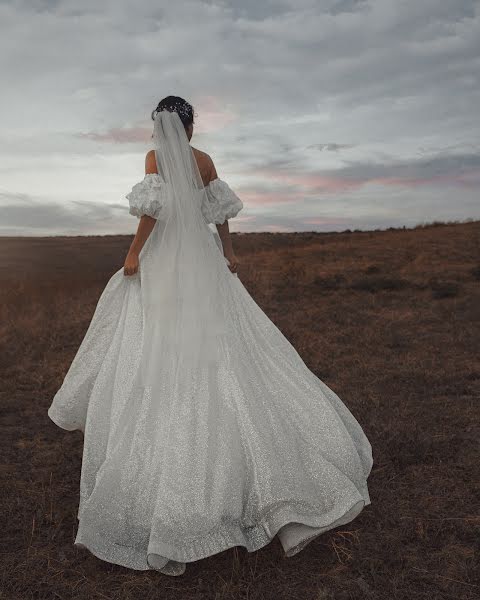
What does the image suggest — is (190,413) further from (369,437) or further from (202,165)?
(369,437)

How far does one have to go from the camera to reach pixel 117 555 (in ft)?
11.6

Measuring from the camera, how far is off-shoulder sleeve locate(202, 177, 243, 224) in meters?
4.37

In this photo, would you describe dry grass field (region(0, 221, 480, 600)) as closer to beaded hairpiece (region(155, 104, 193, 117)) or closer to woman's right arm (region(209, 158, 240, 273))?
woman's right arm (region(209, 158, 240, 273))

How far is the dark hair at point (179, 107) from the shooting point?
13.5ft

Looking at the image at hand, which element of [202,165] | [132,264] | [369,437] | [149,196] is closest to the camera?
[149,196]

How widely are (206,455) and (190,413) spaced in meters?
0.29

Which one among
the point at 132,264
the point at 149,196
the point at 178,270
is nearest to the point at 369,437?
the point at 178,270

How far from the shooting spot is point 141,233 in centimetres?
405

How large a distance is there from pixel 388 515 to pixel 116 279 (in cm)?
280

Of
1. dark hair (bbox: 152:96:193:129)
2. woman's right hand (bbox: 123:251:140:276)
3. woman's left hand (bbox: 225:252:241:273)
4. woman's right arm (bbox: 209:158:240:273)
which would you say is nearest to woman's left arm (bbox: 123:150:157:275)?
woman's right hand (bbox: 123:251:140:276)

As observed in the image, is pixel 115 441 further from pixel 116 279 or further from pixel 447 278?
pixel 447 278

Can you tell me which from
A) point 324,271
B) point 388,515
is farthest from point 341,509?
point 324,271

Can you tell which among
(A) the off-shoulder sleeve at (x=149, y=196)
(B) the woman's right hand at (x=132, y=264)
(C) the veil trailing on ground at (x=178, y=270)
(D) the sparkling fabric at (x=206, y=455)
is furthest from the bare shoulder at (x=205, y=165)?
(B) the woman's right hand at (x=132, y=264)

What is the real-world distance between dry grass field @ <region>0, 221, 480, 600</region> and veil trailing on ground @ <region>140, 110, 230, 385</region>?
4.81 ft
